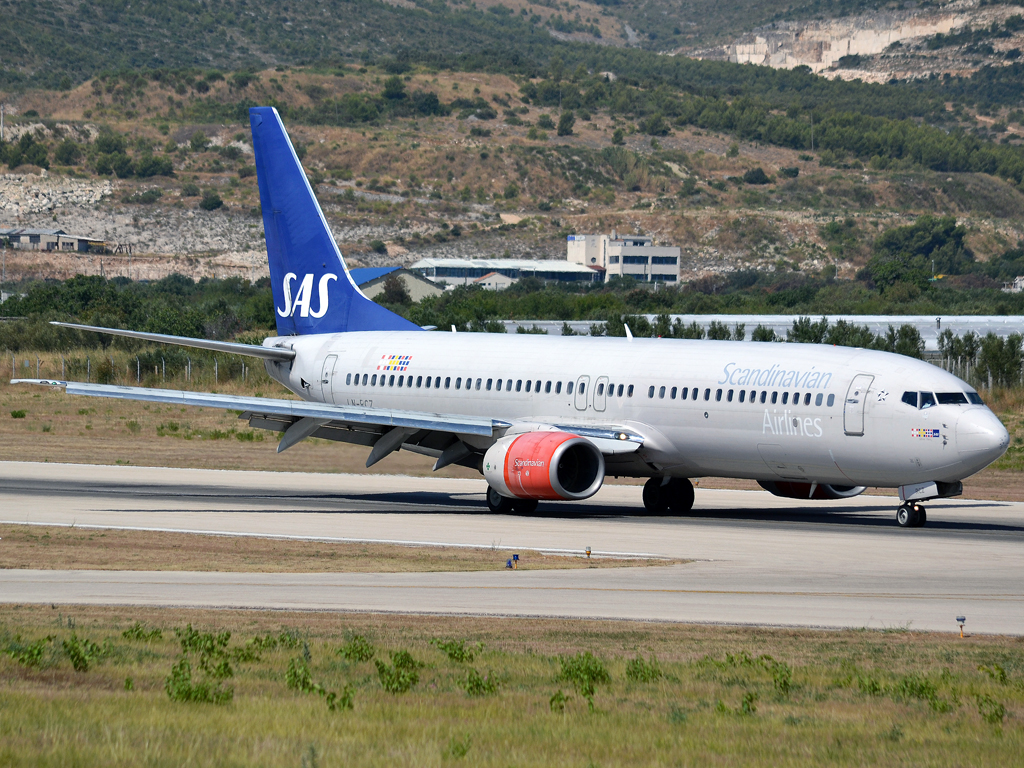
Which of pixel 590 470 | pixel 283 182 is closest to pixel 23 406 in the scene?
pixel 283 182

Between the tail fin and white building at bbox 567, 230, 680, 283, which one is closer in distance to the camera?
the tail fin

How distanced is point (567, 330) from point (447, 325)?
14982 millimetres

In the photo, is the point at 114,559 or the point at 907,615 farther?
the point at 114,559

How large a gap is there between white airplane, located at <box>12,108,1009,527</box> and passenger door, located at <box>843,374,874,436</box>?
0.09ft

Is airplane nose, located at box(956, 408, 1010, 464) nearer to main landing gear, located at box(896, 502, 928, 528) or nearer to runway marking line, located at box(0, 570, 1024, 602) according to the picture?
main landing gear, located at box(896, 502, 928, 528)

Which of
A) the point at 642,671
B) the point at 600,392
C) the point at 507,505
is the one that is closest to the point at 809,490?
the point at 600,392

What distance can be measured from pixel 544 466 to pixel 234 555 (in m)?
8.99

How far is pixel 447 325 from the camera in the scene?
93312 millimetres

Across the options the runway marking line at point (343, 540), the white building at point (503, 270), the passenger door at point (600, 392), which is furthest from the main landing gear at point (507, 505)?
the white building at point (503, 270)

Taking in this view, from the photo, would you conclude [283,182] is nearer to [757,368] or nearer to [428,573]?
[757,368]

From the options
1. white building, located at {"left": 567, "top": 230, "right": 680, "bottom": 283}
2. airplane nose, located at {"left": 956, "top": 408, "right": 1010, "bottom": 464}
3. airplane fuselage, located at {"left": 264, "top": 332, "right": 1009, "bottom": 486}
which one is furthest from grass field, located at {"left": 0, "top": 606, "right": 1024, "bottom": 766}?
white building, located at {"left": 567, "top": 230, "right": 680, "bottom": 283}

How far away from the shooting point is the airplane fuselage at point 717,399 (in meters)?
30.3

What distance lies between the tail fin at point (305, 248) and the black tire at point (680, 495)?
10764 millimetres

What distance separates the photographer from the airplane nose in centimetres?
2930
